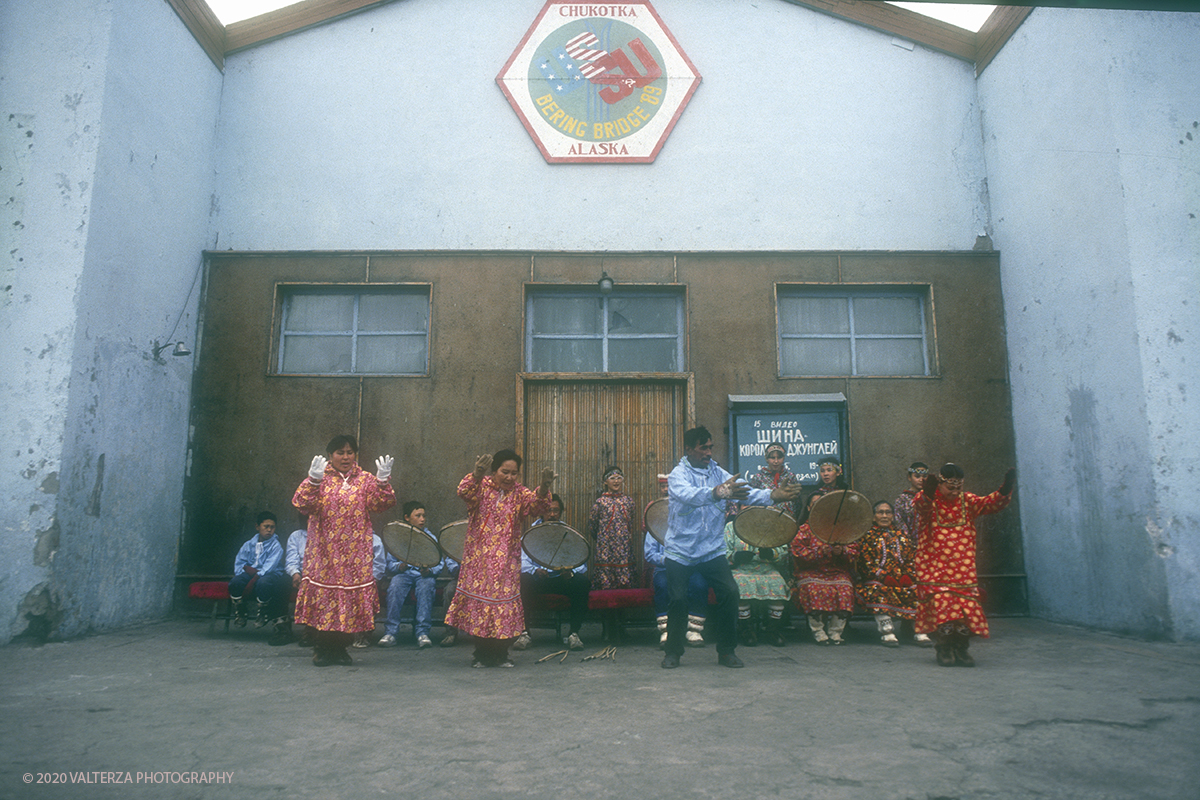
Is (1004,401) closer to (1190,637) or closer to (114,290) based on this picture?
(1190,637)

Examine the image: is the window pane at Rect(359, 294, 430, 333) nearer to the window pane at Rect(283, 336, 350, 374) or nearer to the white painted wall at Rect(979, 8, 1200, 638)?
the window pane at Rect(283, 336, 350, 374)

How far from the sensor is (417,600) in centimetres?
674

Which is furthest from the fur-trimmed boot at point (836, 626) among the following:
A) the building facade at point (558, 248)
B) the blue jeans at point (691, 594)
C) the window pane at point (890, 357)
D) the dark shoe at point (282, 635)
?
the dark shoe at point (282, 635)

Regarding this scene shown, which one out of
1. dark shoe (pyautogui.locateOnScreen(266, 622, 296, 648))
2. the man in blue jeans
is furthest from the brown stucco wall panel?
the man in blue jeans

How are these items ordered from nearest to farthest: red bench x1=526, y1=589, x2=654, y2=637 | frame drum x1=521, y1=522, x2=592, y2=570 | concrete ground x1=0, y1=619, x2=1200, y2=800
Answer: concrete ground x1=0, y1=619, x2=1200, y2=800 → frame drum x1=521, y1=522, x2=592, y2=570 → red bench x1=526, y1=589, x2=654, y2=637

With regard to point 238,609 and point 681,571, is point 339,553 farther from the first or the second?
point 681,571

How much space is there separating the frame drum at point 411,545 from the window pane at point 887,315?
17.9ft

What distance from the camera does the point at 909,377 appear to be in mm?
8359

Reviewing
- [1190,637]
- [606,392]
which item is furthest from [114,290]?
[1190,637]

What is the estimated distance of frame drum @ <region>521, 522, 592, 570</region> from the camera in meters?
5.85

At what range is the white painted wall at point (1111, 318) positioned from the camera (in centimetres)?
632

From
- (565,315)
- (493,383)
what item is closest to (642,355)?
(565,315)

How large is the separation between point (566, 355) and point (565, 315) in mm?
479

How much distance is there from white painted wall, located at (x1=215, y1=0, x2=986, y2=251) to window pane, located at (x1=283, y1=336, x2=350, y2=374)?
44.3 inches
